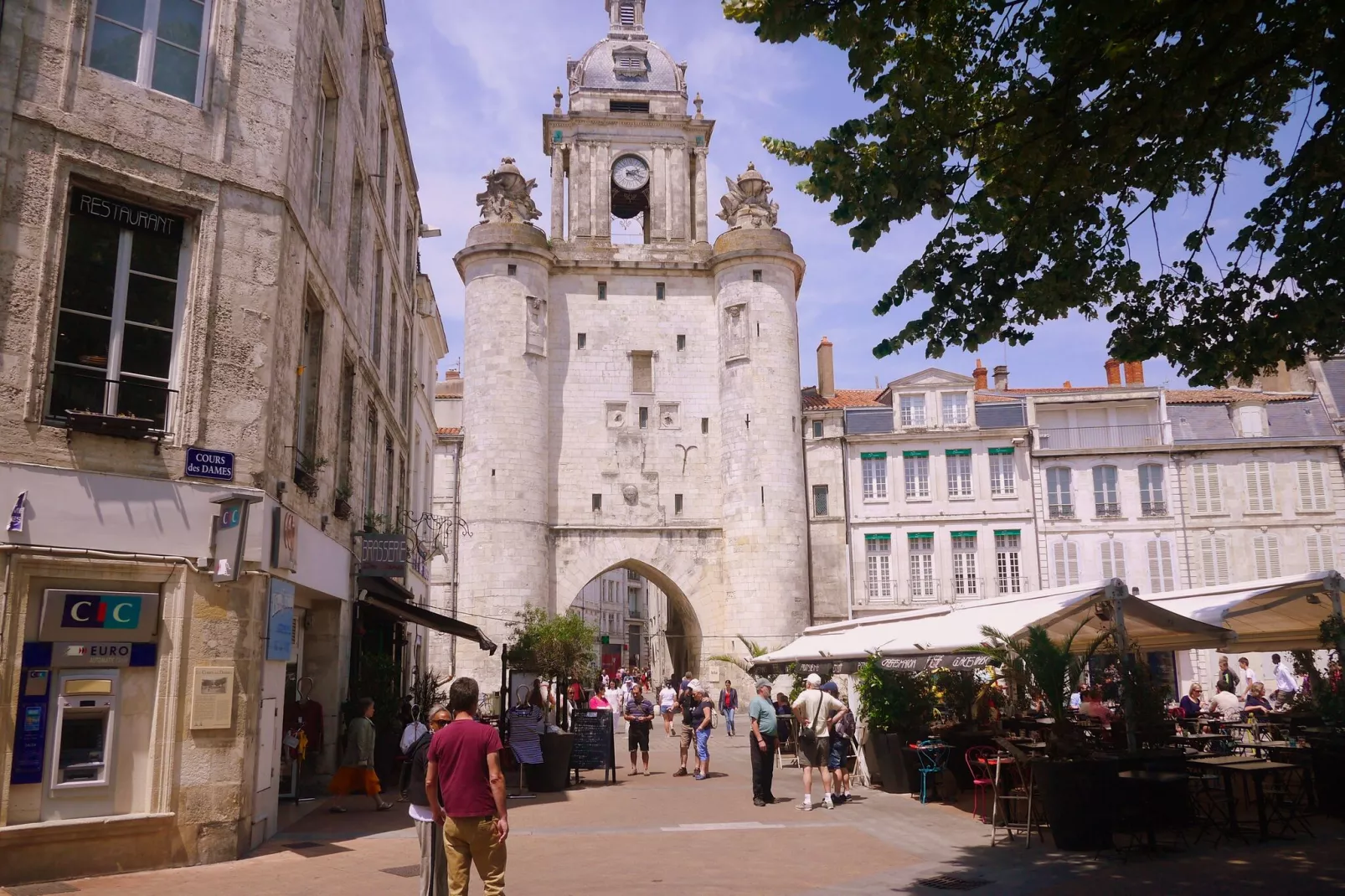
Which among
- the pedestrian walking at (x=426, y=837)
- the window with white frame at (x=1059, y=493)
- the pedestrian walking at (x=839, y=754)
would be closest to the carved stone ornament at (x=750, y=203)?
the window with white frame at (x=1059, y=493)

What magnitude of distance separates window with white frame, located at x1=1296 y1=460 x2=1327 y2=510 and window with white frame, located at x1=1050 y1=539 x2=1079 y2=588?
6.99 meters

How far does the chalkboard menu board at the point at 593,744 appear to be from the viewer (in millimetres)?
14344

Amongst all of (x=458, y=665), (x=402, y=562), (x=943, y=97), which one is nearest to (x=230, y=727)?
(x=402, y=562)

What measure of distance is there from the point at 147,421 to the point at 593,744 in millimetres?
8191

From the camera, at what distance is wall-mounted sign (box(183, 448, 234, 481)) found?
338 inches

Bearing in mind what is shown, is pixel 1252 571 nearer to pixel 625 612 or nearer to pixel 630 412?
pixel 630 412

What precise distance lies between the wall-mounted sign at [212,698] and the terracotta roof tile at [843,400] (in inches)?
1141

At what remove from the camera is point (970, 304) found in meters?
7.59

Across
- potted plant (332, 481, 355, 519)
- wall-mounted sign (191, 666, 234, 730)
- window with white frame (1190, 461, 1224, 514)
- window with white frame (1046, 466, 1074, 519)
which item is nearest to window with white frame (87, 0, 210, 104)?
wall-mounted sign (191, 666, 234, 730)

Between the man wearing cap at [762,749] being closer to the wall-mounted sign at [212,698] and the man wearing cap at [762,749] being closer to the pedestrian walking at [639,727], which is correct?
the pedestrian walking at [639,727]

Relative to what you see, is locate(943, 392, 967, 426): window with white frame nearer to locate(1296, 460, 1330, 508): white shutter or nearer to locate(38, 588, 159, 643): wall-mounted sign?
locate(1296, 460, 1330, 508): white shutter

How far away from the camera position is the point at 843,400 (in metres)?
38.4

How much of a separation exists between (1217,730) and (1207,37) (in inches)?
378

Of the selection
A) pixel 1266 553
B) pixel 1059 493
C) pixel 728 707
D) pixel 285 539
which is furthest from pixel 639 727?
pixel 1266 553
